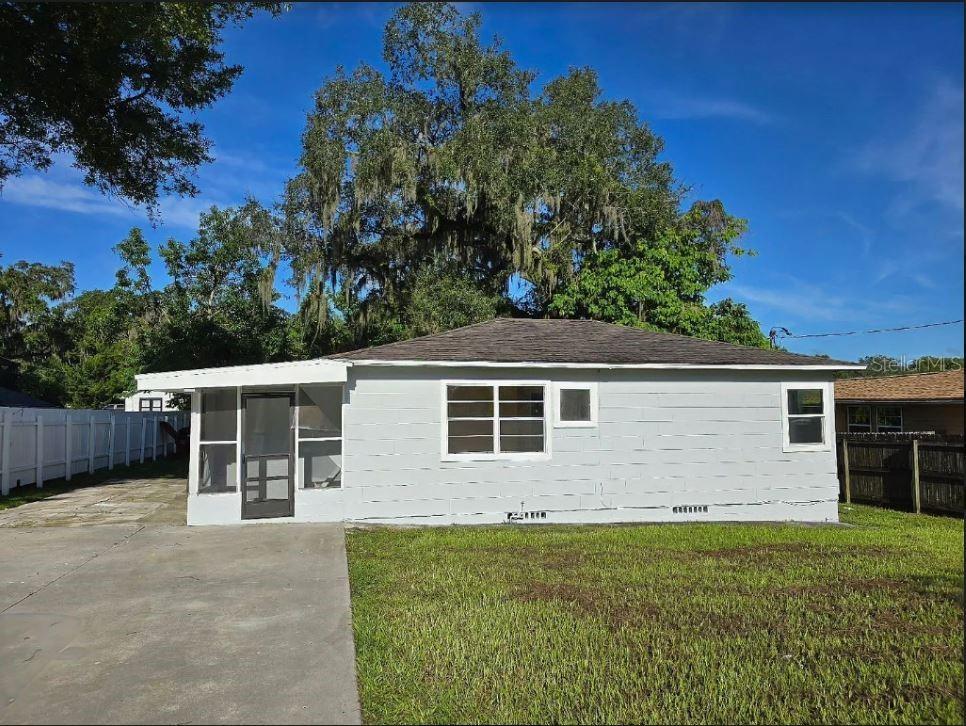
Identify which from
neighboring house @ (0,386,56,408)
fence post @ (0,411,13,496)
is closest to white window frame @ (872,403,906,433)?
fence post @ (0,411,13,496)

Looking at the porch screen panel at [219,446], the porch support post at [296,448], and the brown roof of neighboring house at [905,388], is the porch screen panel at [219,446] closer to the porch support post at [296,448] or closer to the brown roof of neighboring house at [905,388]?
Answer: the porch support post at [296,448]

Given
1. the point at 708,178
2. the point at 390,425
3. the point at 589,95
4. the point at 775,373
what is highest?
the point at 589,95

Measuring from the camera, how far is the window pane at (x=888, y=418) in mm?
19188

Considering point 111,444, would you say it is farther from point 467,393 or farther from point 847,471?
point 847,471

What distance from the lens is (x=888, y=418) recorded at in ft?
64.1

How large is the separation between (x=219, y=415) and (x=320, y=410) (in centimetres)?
147

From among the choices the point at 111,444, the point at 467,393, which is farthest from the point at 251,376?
A: the point at 111,444

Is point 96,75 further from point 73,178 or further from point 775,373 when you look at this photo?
point 775,373

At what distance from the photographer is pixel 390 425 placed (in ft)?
35.8

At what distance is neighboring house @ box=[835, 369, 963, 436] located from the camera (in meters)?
17.3

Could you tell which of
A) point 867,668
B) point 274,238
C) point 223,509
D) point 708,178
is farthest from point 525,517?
point 708,178

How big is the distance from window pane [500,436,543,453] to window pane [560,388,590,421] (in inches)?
22.7

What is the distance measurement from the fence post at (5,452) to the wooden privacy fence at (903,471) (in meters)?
17.1

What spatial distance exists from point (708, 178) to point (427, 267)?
9.85 meters
